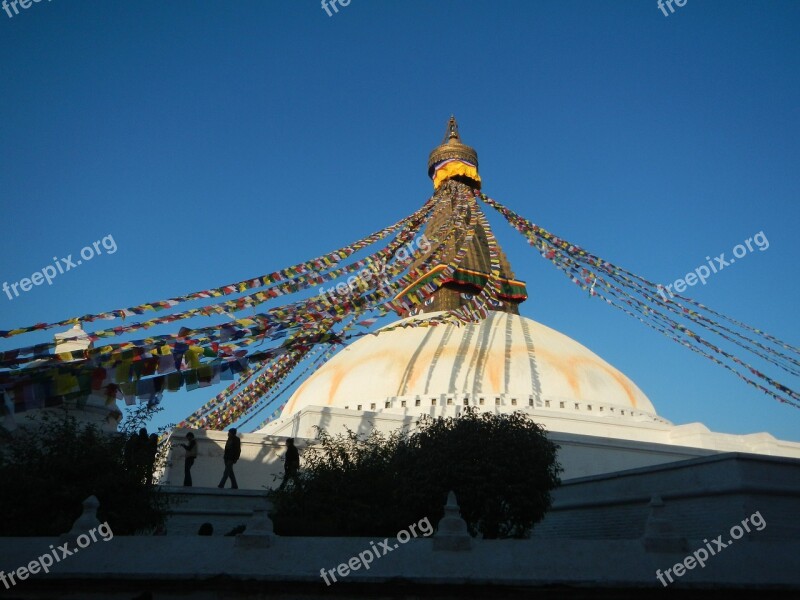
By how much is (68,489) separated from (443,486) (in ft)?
17.3

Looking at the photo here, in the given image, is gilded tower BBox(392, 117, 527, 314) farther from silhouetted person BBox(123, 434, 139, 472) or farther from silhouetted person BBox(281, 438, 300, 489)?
silhouetted person BBox(123, 434, 139, 472)

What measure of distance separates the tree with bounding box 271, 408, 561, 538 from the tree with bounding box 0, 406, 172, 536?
6.74 ft

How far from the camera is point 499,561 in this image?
280 inches

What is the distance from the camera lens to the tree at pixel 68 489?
9156 millimetres

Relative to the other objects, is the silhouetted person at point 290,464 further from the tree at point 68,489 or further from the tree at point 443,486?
the tree at point 68,489

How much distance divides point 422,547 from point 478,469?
2744 millimetres

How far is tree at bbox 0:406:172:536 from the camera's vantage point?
916 centimetres

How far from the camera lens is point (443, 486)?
9.99m

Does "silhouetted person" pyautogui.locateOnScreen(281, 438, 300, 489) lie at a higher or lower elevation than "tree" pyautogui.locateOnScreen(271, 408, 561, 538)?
higher

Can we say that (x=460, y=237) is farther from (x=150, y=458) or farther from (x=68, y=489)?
(x=68, y=489)

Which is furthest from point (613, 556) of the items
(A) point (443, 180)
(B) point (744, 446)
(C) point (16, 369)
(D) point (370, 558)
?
(A) point (443, 180)

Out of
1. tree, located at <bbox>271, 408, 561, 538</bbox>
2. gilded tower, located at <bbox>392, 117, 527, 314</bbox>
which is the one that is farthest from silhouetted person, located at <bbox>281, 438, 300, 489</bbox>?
gilded tower, located at <bbox>392, 117, 527, 314</bbox>

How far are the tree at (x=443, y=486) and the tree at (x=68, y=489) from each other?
2.05m

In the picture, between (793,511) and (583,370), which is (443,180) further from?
(793,511)
